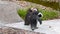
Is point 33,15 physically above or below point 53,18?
above

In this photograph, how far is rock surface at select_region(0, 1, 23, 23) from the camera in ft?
39.3

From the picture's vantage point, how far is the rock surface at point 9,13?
1197 cm

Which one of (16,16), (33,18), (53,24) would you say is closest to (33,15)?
(33,18)

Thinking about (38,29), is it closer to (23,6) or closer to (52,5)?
(23,6)

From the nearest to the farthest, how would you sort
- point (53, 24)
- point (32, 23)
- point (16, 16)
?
point (32, 23) → point (53, 24) → point (16, 16)

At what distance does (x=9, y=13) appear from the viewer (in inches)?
500

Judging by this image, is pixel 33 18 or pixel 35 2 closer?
pixel 33 18

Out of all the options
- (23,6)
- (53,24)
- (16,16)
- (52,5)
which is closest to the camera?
(53,24)

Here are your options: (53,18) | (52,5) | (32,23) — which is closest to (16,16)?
(53,18)

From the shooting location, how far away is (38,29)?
10.1 meters

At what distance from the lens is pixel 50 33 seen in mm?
9422

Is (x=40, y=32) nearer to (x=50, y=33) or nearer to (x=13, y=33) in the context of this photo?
(x=50, y=33)

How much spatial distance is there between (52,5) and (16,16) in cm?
415

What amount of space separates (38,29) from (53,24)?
121 cm
